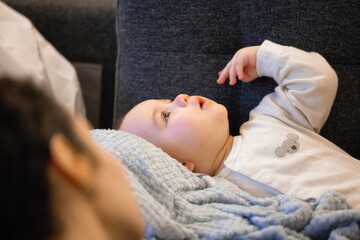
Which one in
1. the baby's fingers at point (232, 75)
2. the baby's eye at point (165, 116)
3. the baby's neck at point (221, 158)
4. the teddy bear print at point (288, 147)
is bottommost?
the baby's neck at point (221, 158)

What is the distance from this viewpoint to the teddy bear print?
1000 mm

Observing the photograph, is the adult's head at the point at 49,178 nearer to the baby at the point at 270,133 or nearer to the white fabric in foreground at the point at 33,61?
the baby at the point at 270,133

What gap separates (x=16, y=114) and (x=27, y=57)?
95 centimetres

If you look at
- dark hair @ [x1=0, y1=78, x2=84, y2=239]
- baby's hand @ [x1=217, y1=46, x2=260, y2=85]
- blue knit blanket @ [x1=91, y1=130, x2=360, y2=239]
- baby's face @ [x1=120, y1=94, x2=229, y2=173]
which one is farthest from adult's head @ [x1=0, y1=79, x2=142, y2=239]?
baby's hand @ [x1=217, y1=46, x2=260, y2=85]

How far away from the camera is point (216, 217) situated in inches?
32.0

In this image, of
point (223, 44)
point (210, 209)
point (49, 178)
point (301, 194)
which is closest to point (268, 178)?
point (301, 194)

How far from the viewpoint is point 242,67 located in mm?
1096

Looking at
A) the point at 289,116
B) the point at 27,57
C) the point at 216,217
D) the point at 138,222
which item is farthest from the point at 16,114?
the point at 27,57

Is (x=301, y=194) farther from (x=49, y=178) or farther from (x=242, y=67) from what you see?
(x=49, y=178)

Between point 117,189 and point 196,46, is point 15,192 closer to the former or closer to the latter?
point 117,189

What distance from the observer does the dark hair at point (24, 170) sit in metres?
0.40

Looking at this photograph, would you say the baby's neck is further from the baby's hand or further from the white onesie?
the baby's hand

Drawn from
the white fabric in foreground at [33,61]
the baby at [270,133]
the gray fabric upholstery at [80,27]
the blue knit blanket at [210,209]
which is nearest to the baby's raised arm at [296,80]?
the baby at [270,133]

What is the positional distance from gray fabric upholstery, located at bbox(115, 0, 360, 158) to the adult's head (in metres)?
0.76
